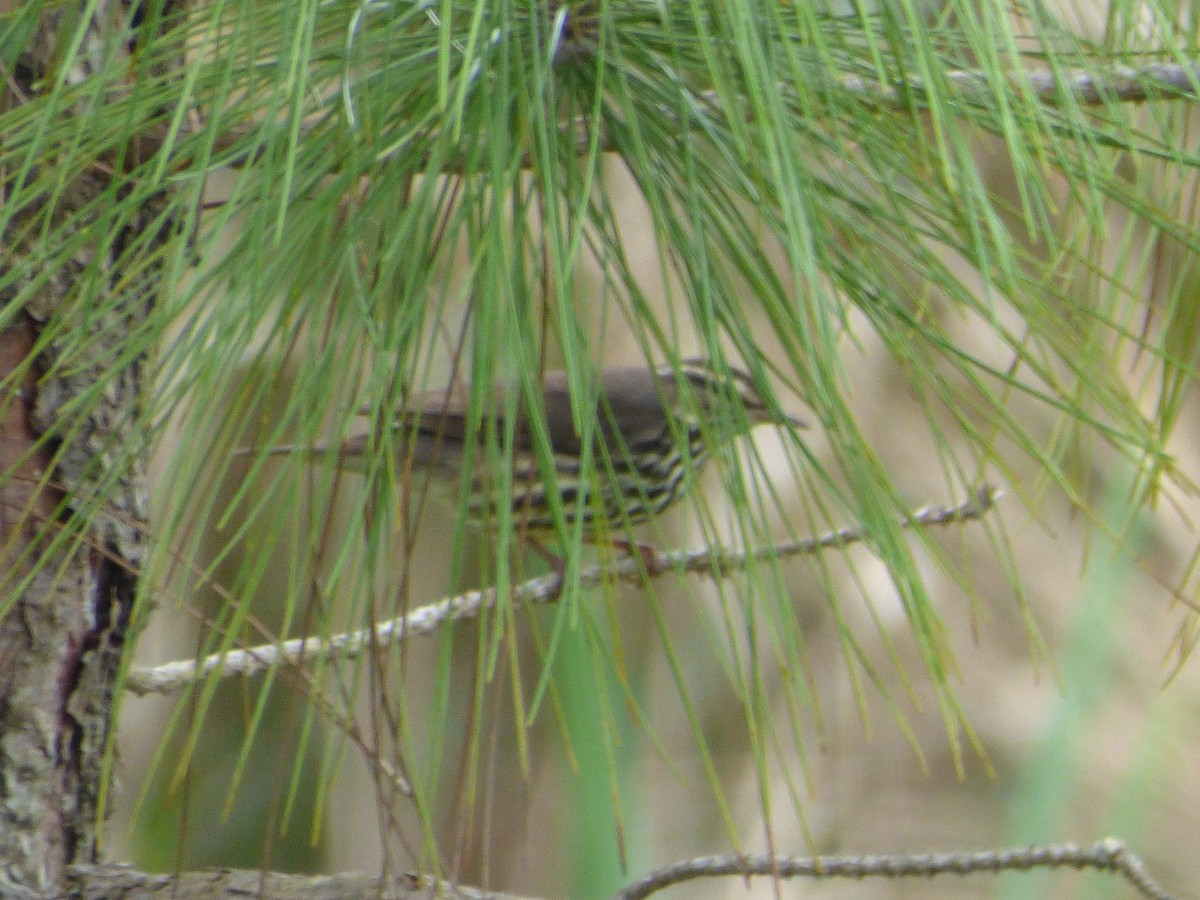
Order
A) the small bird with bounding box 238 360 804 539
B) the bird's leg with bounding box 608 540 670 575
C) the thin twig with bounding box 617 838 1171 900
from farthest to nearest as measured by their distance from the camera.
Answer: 1. the bird's leg with bounding box 608 540 670 575
2. the small bird with bounding box 238 360 804 539
3. the thin twig with bounding box 617 838 1171 900

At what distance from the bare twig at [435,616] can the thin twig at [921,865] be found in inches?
6.0

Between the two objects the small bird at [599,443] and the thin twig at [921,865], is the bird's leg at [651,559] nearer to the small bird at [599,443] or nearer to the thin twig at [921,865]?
the small bird at [599,443]

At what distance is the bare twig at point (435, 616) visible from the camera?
0.54m

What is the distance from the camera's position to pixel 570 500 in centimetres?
156

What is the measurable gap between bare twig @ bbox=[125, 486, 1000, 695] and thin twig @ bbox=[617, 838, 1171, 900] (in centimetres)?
15

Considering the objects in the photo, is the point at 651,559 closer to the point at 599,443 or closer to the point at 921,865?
the point at 599,443

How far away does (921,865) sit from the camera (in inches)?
29.6

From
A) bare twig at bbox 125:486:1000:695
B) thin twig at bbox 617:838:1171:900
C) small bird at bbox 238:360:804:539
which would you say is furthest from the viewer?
small bird at bbox 238:360:804:539

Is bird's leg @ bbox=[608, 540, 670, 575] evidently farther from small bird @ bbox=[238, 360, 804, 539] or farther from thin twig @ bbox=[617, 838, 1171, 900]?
thin twig @ bbox=[617, 838, 1171, 900]

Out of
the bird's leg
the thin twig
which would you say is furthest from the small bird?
the thin twig

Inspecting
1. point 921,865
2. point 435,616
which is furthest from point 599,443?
point 921,865

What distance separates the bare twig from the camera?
0.54m

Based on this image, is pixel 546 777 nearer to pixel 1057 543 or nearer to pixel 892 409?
pixel 892 409

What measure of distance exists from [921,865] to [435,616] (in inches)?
14.1
